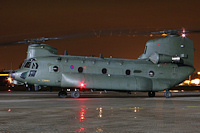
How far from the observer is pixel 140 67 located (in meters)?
31.9

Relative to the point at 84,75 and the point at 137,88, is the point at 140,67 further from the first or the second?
the point at 84,75

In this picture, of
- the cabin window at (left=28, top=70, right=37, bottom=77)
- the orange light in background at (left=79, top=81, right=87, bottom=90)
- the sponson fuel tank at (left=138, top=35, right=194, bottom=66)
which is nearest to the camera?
the orange light in background at (left=79, top=81, right=87, bottom=90)

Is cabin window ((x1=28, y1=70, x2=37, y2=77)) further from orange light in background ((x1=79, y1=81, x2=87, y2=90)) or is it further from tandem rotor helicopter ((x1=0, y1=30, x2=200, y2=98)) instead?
orange light in background ((x1=79, y1=81, x2=87, y2=90))

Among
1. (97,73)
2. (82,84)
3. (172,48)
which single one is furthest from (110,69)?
(172,48)

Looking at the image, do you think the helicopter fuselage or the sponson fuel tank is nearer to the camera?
the helicopter fuselage

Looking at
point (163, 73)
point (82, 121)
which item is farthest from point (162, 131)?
point (163, 73)

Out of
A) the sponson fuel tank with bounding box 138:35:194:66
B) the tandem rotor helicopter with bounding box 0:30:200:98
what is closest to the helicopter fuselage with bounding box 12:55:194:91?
the tandem rotor helicopter with bounding box 0:30:200:98

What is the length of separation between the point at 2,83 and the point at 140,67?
373 feet

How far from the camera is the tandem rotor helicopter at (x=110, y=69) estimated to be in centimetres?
2992

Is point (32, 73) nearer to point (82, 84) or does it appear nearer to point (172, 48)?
point (82, 84)

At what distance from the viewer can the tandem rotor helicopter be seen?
29.9m

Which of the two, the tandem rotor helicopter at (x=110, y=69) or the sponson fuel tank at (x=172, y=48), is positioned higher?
the sponson fuel tank at (x=172, y=48)

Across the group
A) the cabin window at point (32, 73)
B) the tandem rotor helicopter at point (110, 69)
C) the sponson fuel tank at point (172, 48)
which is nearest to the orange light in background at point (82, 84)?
the tandem rotor helicopter at point (110, 69)

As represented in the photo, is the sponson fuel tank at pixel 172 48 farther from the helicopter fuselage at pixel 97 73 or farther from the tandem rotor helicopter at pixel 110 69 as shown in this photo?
the helicopter fuselage at pixel 97 73
